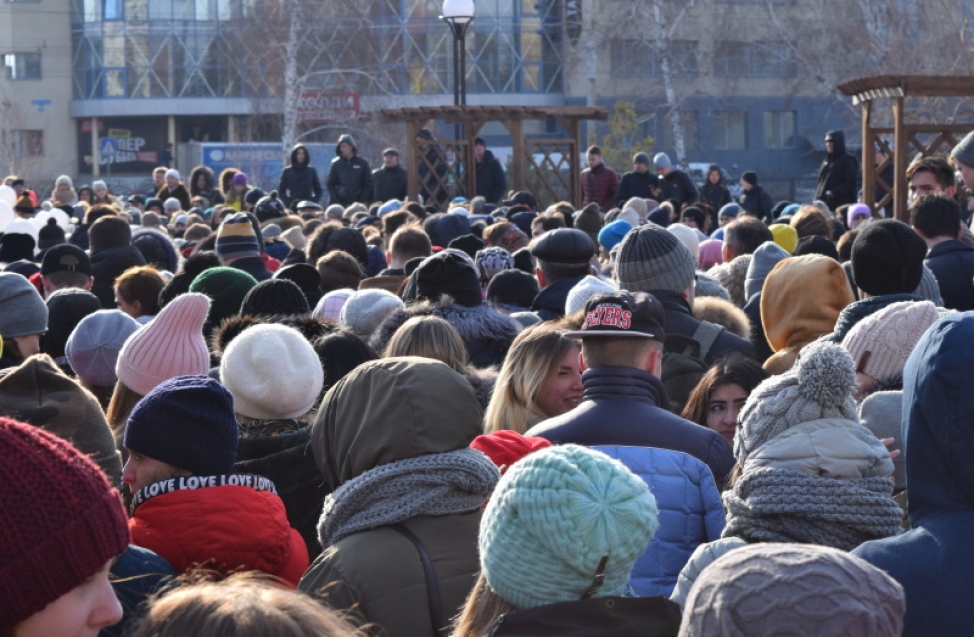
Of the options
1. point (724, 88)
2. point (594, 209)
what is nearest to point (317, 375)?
point (594, 209)

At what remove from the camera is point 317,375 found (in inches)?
176

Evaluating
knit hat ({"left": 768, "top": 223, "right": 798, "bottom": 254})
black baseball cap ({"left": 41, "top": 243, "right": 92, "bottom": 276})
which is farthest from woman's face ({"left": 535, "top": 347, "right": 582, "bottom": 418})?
knit hat ({"left": 768, "top": 223, "right": 798, "bottom": 254})

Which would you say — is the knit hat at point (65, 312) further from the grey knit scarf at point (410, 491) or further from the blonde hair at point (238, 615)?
the blonde hair at point (238, 615)

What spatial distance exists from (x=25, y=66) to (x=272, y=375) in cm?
→ 6417

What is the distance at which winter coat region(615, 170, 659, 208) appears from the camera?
19297 mm

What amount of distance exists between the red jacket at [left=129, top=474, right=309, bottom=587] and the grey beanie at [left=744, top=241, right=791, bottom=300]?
4509mm

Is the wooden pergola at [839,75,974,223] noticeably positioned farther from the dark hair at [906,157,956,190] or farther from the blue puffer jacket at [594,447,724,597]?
the blue puffer jacket at [594,447,724,597]

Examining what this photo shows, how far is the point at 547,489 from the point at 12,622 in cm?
101

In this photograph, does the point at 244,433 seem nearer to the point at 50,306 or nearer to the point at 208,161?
Answer: the point at 50,306

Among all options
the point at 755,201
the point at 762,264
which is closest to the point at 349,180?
the point at 755,201

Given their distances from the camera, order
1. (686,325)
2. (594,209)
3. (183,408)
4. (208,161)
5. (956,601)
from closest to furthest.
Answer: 1. (956,601)
2. (183,408)
3. (686,325)
4. (594,209)
5. (208,161)

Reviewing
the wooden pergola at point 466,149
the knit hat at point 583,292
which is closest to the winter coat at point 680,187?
the wooden pergola at point 466,149

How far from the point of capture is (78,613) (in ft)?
7.25

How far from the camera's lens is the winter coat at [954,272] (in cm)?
711
